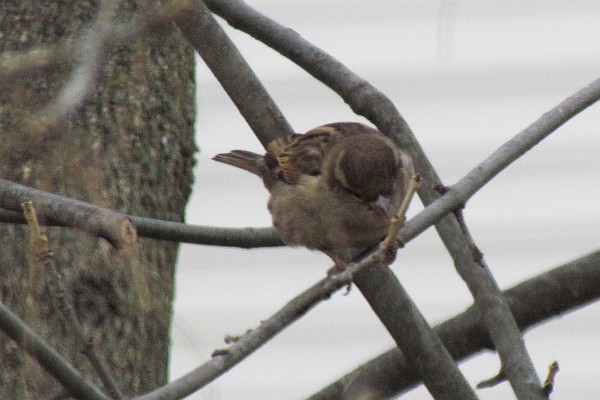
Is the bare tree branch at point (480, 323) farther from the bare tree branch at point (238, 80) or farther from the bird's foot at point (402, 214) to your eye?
the bird's foot at point (402, 214)

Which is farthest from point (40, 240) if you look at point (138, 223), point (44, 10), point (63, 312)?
point (44, 10)

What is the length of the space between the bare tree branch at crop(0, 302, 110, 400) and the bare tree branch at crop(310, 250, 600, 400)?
1.04 meters

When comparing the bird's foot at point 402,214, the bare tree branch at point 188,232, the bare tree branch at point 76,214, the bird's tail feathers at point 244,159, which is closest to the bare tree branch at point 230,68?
the bare tree branch at point 188,232

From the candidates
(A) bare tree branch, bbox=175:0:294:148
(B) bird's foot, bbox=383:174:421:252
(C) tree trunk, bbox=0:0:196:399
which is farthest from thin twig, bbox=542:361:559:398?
(A) bare tree branch, bbox=175:0:294:148

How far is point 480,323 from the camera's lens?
2943 mm

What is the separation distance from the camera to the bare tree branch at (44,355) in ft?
6.09

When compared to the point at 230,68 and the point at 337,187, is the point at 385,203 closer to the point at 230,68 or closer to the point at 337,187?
the point at 337,187

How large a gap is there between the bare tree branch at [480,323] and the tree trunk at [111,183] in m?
0.52

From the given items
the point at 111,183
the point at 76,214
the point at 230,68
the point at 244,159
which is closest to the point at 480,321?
the point at 230,68

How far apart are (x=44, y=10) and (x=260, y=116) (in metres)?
0.69

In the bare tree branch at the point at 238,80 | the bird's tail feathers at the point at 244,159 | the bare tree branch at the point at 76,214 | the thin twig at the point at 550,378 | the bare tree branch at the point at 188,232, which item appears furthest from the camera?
the bird's tail feathers at the point at 244,159

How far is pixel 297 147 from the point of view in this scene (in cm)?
355

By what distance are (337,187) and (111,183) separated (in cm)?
67

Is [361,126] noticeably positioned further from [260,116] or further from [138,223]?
[138,223]
